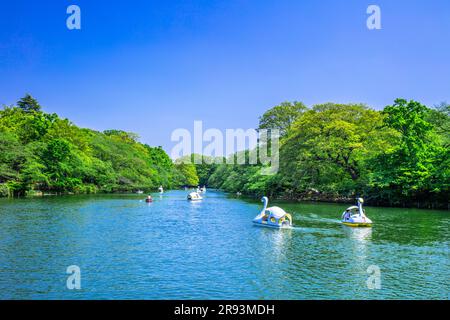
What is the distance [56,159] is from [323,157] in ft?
117

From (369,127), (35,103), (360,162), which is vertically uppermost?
(35,103)

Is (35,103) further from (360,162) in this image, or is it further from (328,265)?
(328,265)

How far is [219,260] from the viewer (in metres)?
14.3

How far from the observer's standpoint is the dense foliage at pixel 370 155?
1451 inches

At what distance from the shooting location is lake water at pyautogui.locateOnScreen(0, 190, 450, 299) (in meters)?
10.7

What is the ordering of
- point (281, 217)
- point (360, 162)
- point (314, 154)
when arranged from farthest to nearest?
point (314, 154), point (360, 162), point (281, 217)

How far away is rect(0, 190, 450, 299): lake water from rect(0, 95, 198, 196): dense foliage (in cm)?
2763

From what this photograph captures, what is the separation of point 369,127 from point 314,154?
6705 mm

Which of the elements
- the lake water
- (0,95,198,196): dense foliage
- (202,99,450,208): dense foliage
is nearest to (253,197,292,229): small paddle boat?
the lake water

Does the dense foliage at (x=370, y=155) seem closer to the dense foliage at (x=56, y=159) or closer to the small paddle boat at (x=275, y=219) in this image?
the small paddle boat at (x=275, y=219)

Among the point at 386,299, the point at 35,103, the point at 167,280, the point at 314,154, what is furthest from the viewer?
the point at 35,103

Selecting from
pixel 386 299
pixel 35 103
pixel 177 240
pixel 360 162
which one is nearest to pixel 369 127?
pixel 360 162

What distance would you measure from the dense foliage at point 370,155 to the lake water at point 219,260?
14545mm

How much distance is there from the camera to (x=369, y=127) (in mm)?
43875
